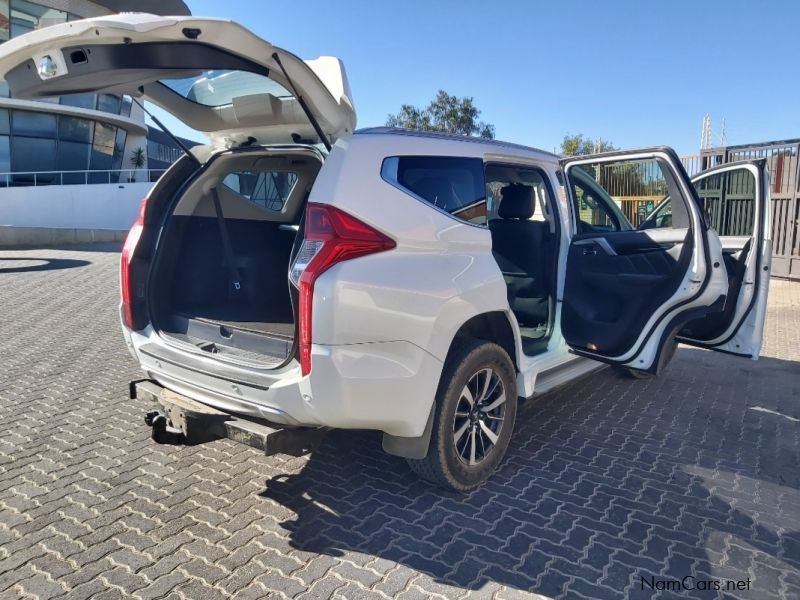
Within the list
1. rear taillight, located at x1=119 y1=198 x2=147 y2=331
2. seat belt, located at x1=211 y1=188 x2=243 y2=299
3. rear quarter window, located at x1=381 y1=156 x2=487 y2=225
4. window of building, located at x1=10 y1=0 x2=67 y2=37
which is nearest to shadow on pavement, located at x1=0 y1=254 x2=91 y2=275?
seat belt, located at x1=211 y1=188 x2=243 y2=299

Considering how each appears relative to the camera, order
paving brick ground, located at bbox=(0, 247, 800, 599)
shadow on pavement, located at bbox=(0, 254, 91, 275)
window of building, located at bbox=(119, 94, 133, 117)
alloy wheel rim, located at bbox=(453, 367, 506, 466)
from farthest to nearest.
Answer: window of building, located at bbox=(119, 94, 133, 117), shadow on pavement, located at bbox=(0, 254, 91, 275), alloy wheel rim, located at bbox=(453, 367, 506, 466), paving brick ground, located at bbox=(0, 247, 800, 599)

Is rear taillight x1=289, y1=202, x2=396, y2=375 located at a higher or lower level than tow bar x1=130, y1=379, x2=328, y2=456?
higher

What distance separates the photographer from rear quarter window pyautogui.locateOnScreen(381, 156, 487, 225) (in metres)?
3.09

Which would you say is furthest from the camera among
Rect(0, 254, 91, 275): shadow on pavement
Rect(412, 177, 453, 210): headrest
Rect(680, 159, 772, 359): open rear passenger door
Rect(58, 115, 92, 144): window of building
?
Rect(58, 115, 92, 144): window of building

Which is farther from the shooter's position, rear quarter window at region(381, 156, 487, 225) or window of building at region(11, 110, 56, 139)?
window of building at region(11, 110, 56, 139)

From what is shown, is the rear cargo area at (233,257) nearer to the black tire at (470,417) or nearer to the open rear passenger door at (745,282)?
the black tire at (470,417)

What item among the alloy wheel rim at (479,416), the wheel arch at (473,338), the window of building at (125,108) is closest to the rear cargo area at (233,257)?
the wheel arch at (473,338)

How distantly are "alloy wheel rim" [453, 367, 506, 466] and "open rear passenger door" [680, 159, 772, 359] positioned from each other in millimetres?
2009

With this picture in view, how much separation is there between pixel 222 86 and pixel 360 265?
140 centimetres

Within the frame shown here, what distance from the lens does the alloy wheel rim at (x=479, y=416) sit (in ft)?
11.2

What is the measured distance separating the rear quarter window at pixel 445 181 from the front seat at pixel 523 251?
1046 millimetres

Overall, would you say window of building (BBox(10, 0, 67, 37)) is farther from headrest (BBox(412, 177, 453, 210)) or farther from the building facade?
headrest (BBox(412, 177, 453, 210))

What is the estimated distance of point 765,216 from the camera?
13.7 ft

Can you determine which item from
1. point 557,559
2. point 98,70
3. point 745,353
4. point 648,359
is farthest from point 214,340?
point 745,353
